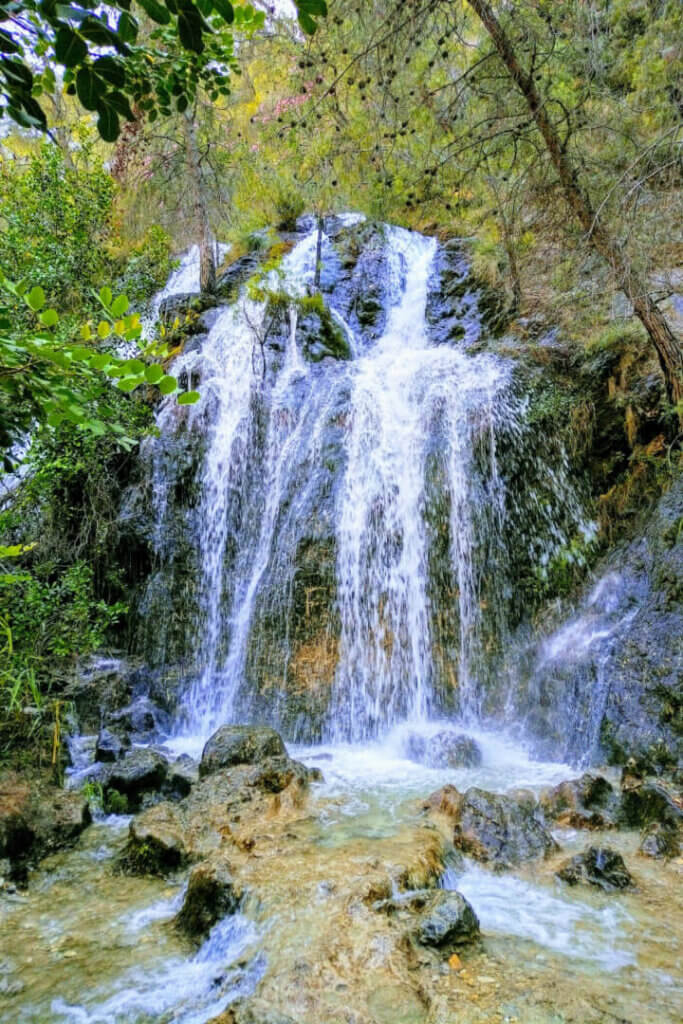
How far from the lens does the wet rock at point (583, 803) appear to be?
4254 mm

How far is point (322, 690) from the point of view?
7.15 m

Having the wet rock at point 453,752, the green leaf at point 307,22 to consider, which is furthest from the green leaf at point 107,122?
the wet rock at point 453,752

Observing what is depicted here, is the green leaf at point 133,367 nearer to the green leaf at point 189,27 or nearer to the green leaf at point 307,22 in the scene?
the green leaf at point 189,27

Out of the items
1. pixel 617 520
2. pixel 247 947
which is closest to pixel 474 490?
pixel 617 520

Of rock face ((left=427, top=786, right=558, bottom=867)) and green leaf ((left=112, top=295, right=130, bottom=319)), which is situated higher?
green leaf ((left=112, top=295, right=130, bottom=319))

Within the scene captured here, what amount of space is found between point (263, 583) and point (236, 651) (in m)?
0.94

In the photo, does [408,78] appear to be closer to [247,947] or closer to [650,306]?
[650,306]

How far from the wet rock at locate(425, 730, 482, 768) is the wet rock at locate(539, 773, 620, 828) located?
3.48 ft

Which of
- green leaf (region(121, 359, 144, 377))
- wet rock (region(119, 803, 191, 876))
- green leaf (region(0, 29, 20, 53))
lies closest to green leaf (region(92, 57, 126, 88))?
green leaf (region(0, 29, 20, 53))

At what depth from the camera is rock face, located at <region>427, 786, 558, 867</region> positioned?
3.81m

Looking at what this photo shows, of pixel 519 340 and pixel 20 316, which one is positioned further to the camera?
pixel 519 340

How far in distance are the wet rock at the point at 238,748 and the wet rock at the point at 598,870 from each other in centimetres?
248

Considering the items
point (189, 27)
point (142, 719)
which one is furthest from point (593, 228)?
point (142, 719)

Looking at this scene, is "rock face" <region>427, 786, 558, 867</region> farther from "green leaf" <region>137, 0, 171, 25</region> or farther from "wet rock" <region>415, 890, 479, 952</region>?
"green leaf" <region>137, 0, 171, 25</region>
